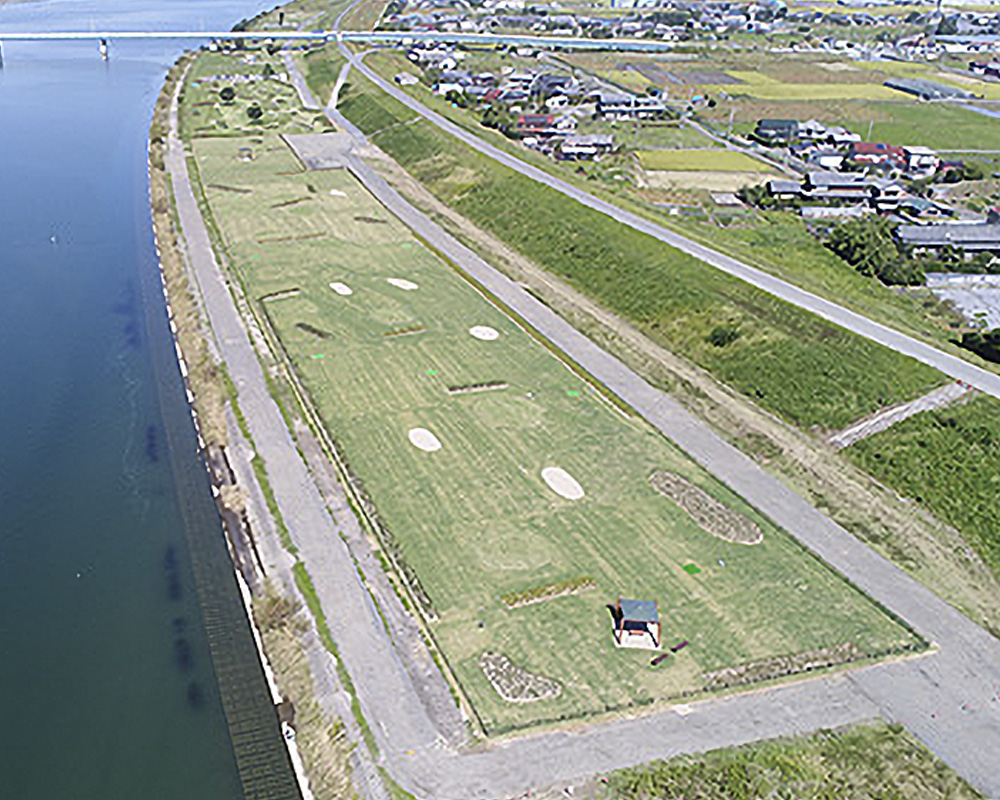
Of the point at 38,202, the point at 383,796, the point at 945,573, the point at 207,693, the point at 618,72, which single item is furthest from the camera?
the point at 618,72

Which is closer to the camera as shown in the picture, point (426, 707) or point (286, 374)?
point (426, 707)

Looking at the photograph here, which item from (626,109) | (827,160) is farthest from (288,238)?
(626,109)

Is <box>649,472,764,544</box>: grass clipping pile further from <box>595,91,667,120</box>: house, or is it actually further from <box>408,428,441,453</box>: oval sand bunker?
<box>595,91,667,120</box>: house

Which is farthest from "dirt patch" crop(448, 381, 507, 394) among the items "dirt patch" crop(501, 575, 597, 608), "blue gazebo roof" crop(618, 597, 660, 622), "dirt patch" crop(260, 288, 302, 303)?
"blue gazebo roof" crop(618, 597, 660, 622)

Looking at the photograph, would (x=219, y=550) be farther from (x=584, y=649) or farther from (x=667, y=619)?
(x=667, y=619)

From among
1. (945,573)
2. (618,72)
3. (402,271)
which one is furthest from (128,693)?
(618,72)

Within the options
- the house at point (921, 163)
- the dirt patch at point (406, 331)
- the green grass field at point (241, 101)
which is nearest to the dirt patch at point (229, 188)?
the green grass field at point (241, 101)

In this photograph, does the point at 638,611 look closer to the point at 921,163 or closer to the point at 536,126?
the point at 921,163
